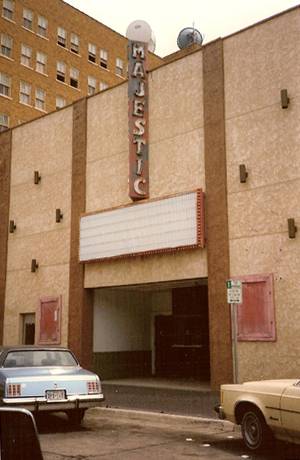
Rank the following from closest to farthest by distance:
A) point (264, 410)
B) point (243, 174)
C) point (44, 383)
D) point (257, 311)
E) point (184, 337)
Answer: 1. point (264, 410)
2. point (44, 383)
3. point (257, 311)
4. point (243, 174)
5. point (184, 337)

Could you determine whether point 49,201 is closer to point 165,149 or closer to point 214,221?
point 165,149

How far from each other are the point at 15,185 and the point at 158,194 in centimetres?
774

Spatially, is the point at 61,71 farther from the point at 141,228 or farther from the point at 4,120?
the point at 141,228

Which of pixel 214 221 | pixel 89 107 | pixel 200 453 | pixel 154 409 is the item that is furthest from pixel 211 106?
pixel 200 453

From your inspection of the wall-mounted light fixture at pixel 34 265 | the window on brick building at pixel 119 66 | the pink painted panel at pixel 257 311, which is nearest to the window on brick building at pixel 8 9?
the window on brick building at pixel 119 66

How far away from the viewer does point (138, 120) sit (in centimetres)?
1827

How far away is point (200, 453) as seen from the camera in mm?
8359

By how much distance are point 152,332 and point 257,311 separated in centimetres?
729

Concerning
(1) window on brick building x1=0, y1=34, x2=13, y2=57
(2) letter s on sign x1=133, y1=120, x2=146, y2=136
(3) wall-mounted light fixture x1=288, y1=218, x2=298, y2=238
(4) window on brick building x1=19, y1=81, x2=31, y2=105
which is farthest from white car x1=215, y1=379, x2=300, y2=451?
(1) window on brick building x1=0, y1=34, x2=13, y2=57

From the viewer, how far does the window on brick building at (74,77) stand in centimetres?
4528

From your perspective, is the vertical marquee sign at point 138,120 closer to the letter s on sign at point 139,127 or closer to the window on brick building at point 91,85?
the letter s on sign at point 139,127

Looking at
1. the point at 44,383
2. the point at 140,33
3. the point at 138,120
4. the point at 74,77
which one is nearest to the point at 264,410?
the point at 44,383

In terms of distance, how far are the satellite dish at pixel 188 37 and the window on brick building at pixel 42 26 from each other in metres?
18.0

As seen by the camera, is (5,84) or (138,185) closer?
(138,185)
